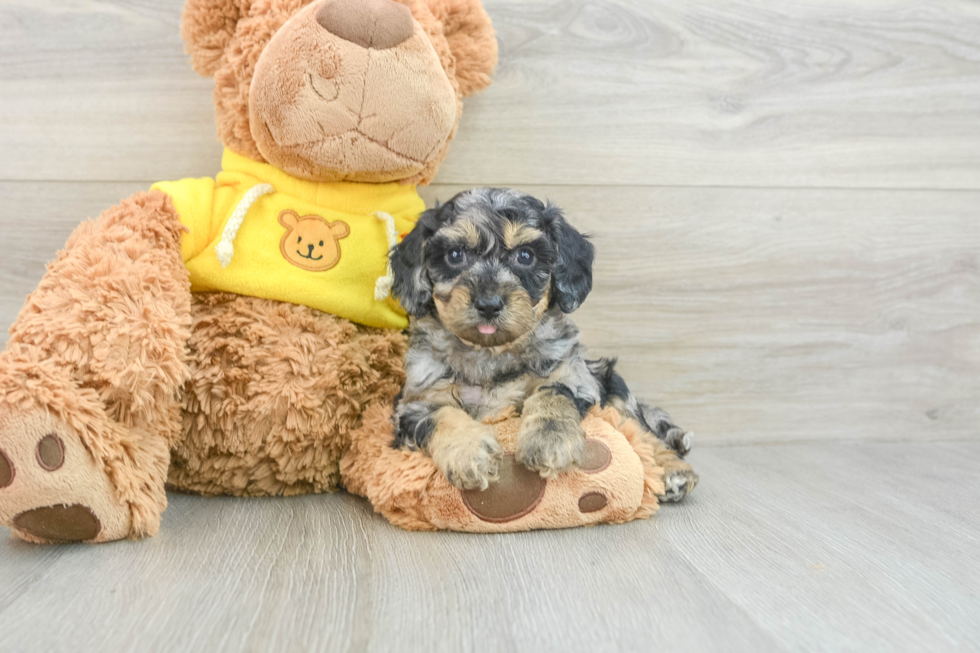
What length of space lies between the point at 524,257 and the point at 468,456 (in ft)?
1.65

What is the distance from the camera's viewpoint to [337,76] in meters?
1.68

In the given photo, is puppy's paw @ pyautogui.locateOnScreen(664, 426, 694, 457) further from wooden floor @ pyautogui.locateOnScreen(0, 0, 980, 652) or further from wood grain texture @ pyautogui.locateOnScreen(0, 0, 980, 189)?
wood grain texture @ pyautogui.locateOnScreen(0, 0, 980, 189)

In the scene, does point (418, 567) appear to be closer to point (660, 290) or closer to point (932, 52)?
point (660, 290)

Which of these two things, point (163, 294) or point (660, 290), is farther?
point (660, 290)

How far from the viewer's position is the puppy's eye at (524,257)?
1717 millimetres

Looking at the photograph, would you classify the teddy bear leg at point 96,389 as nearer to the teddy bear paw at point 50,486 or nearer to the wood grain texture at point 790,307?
the teddy bear paw at point 50,486

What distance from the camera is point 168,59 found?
218cm

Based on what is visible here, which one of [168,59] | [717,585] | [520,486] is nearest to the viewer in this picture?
[717,585]

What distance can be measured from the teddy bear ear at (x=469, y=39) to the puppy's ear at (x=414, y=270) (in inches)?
17.8

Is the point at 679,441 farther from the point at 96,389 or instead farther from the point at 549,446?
the point at 96,389

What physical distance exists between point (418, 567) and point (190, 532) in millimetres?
555

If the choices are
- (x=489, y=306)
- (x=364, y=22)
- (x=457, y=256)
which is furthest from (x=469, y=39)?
(x=489, y=306)

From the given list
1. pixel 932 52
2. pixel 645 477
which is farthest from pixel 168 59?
pixel 932 52

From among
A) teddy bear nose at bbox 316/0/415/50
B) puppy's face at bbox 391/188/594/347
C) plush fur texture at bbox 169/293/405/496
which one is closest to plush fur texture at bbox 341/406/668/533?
plush fur texture at bbox 169/293/405/496
